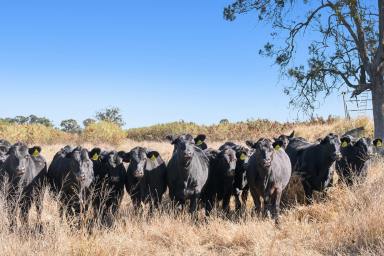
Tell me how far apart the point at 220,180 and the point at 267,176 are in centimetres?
152

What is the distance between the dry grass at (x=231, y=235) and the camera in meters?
6.28

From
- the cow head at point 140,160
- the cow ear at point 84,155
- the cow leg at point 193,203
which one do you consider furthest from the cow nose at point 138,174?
the cow leg at point 193,203

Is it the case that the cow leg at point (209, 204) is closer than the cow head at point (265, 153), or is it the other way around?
the cow head at point (265, 153)

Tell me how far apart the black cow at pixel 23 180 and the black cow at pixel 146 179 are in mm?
1764

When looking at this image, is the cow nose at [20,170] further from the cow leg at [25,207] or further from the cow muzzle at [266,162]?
the cow muzzle at [266,162]

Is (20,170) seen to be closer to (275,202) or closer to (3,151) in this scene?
(3,151)

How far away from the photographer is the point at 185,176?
29.6ft

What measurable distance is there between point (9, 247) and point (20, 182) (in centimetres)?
265

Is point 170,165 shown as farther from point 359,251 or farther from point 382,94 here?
point 382,94

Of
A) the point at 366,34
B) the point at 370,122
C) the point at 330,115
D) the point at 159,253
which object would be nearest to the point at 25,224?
the point at 159,253

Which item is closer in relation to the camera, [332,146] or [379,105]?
[332,146]

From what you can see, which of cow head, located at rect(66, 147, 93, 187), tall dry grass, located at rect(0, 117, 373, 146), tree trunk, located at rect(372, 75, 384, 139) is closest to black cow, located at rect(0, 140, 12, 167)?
cow head, located at rect(66, 147, 93, 187)

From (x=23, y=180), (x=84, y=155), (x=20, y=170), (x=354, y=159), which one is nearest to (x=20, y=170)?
(x=20, y=170)

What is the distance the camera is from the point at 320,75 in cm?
1653
